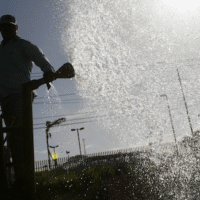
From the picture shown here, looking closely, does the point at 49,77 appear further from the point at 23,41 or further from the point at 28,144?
the point at 23,41

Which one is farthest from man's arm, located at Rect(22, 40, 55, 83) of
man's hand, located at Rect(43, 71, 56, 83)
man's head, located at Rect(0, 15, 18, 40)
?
man's head, located at Rect(0, 15, 18, 40)

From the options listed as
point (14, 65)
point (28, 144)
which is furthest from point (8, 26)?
point (28, 144)

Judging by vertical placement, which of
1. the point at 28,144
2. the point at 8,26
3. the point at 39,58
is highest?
the point at 8,26

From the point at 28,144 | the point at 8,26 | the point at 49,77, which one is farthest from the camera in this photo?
the point at 8,26

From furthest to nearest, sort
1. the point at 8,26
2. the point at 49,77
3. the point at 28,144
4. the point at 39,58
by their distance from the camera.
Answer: the point at 8,26 → the point at 39,58 → the point at 49,77 → the point at 28,144

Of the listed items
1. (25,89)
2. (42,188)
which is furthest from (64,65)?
(42,188)

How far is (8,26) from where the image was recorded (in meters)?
2.20

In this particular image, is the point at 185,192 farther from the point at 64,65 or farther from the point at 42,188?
the point at 42,188

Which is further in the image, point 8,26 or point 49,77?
point 8,26

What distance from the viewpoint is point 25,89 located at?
68.5 inches

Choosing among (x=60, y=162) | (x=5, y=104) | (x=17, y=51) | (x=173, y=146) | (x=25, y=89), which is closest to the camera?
(x=25, y=89)

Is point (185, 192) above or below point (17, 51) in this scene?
below

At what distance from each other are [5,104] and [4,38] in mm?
764

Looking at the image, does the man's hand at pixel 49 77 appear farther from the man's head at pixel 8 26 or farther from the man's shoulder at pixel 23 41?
the man's head at pixel 8 26
